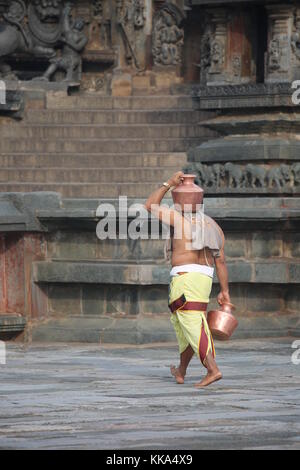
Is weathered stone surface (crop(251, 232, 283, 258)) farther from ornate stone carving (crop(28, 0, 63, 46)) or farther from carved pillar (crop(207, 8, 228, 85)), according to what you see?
ornate stone carving (crop(28, 0, 63, 46))

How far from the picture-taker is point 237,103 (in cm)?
1944

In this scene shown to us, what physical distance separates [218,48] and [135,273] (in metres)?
3.68

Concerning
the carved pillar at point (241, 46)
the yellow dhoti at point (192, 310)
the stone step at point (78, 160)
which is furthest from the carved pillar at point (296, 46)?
the yellow dhoti at point (192, 310)

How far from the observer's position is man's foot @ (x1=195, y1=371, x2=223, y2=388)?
13.4m

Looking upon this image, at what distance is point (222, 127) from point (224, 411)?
808 cm

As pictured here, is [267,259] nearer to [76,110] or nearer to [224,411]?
[76,110]

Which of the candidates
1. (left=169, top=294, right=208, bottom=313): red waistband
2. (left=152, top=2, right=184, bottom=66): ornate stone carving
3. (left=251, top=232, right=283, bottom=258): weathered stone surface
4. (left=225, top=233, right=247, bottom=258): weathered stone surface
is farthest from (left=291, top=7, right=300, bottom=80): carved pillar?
(left=169, top=294, right=208, bottom=313): red waistband

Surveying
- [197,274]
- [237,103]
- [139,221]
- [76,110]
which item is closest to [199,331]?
[197,274]

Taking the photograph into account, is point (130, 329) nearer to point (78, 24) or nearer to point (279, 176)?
point (279, 176)

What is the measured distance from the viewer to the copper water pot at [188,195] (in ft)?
44.4

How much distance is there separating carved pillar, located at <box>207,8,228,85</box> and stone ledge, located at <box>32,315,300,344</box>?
337 cm

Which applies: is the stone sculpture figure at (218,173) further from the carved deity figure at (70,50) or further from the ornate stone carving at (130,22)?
the carved deity figure at (70,50)

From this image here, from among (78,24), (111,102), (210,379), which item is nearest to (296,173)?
(111,102)

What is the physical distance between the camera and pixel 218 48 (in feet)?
65.4
